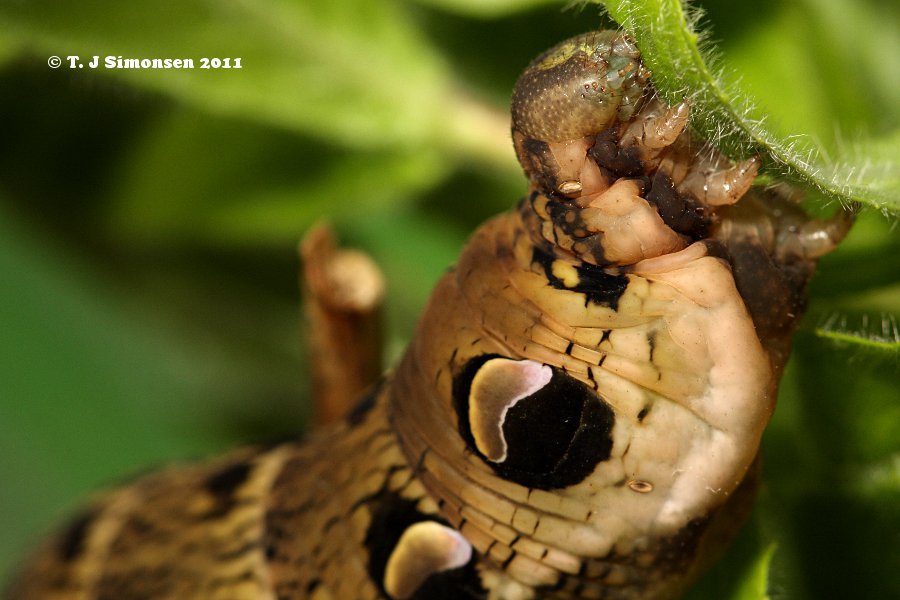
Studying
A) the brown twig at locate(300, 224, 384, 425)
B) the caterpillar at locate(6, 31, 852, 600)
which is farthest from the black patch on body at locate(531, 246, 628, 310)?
the brown twig at locate(300, 224, 384, 425)

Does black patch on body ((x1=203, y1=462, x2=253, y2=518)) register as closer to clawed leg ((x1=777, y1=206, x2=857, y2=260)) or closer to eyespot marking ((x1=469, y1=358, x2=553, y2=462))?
eyespot marking ((x1=469, y1=358, x2=553, y2=462))

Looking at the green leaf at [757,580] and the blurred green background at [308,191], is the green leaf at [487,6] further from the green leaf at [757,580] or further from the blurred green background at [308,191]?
the green leaf at [757,580]

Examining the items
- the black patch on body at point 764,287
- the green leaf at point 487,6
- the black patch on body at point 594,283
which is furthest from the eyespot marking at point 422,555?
the green leaf at point 487,6

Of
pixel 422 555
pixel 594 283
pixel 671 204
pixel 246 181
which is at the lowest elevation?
pixel 422 555

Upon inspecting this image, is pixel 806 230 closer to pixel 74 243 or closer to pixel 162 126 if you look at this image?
pixel 162 126

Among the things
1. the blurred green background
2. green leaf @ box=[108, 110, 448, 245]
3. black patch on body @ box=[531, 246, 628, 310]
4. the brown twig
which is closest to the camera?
black patch on body @ box=[531, 246, 628, 310]

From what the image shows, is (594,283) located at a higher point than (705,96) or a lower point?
lower

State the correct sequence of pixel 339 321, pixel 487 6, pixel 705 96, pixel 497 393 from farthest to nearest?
pixel 339 321 → pixel 487 6 → pixel 497 393 → pixel 705 96

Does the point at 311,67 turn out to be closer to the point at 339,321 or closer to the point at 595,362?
the point at 339,321

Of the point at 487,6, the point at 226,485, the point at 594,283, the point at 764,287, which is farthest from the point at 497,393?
the point at 487,6
